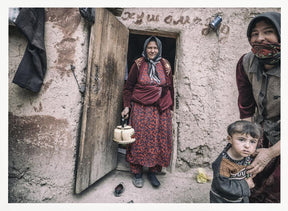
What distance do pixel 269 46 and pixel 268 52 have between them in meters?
0.05

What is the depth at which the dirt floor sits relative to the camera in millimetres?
1950

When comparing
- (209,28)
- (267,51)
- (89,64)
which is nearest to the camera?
(267,51)

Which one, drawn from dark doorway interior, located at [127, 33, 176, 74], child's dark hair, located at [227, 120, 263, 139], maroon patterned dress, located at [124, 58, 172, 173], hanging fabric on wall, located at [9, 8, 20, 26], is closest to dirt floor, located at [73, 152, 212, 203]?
maroon patterned dress, located at [124, 58, 172, 173]

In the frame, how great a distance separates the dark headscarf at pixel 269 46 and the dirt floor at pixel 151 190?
1.79 meters

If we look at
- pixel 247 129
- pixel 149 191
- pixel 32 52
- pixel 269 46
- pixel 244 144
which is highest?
pixel 269 46

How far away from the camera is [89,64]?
172cm

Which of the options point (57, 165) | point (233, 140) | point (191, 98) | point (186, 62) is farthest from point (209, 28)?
point (57, 165)

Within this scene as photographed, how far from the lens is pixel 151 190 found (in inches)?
83.6

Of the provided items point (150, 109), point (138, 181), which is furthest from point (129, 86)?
point (138, 181)

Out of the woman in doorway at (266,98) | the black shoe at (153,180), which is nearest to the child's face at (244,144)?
the woman in doorway at (266,98)

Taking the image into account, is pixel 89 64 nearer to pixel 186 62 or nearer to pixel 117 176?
pixel 186 62

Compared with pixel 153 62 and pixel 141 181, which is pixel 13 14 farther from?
pixel 141 181

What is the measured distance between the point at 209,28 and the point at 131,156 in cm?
222

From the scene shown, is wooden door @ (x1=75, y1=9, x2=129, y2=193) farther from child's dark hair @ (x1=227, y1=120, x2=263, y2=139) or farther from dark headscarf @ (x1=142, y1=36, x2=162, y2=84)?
child's dark hair @ (x1=227, y1=120, x2=263, y2=139)
